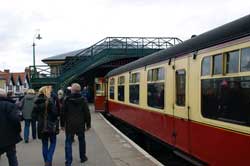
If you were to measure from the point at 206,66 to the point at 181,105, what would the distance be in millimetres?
1526

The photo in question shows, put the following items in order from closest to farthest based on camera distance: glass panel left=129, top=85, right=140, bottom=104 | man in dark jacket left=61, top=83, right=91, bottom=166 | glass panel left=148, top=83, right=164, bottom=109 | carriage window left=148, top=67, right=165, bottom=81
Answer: man in dark jacket left=61, top=83, right=91, bottom=166 < glass panel left=148, top=83, right=164, bottom=109 < carriage window left=148, top=67, right=165, bottom=81 < glass panel left=129, top=85, right=140, bottom=104

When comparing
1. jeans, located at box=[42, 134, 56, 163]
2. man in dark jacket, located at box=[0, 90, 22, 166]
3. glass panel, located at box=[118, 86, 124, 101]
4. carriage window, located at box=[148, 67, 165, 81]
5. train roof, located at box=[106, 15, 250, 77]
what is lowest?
jeans, located at box=[42, 134, 56, 163]

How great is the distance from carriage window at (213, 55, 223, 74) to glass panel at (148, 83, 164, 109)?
132 inches

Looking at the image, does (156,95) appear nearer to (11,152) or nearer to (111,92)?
(11,152)

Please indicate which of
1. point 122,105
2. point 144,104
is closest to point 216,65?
point 144,104

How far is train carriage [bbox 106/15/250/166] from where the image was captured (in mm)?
6195

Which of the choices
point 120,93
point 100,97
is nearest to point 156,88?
point 120,93

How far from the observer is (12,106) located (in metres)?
7.96

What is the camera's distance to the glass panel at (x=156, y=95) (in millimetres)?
10498

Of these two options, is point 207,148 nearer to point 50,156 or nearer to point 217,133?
point 217,133

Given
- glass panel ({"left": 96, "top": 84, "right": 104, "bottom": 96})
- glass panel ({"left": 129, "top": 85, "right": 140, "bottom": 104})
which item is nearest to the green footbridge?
glass panel ({"left": 96, "top": 84, "right": 104, "bottom": 96})

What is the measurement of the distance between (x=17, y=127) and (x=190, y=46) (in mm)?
3452

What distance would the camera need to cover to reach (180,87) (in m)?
8.95

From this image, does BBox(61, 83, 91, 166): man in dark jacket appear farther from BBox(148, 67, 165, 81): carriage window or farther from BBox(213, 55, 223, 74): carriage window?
BBox(213, 55, 223, 74): carriage window
